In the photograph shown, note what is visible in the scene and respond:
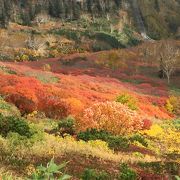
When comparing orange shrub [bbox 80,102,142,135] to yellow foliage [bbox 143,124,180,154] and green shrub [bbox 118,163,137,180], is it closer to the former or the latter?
yellow foliage [bbox 143,124,180,154]

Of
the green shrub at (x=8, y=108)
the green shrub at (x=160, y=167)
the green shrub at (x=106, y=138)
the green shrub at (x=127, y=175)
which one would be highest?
the green shrub at (x=127, y=175)

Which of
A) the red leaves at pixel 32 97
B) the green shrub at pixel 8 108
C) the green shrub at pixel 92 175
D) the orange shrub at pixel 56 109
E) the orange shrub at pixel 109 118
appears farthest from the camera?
the orange shrub at pixel 56 109

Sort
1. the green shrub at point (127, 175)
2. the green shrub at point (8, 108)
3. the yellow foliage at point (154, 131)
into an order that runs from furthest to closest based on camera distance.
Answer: the yellow foliage at point (154, 131) → the green shrub at point (8, 108) → the green shrub at point (127, 175)

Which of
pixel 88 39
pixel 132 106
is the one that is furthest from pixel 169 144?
pixel 88 39

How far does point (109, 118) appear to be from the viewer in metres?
24.5

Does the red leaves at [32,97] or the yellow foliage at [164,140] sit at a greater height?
the red leaves at [32,97]

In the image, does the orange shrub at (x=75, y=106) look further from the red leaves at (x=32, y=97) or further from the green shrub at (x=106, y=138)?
the green shrub at (x=106, y=138)

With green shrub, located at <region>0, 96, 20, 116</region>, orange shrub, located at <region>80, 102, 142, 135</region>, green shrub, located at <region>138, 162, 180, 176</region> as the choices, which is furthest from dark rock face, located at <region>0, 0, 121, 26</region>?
green shrub, located at <region>138, 162, 180, 176</region>

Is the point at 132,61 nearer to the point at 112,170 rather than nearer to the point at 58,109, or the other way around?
the point at 58,109

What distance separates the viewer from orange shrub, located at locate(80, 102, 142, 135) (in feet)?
79.1

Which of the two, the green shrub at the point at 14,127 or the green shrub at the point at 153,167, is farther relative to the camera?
the green shrub at the point at 14,127

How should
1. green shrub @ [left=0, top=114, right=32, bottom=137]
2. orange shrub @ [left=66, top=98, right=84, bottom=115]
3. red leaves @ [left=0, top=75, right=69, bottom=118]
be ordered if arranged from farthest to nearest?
1. orange shrub @ [left=66, top=98, right=84, bottom=115]
2. red leaves @ [left=0, top=75, right=69, bottom=118]
3. green shrub @ [left=0, top=114, right=32, bottom=137]

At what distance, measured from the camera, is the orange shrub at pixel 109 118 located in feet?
79.1

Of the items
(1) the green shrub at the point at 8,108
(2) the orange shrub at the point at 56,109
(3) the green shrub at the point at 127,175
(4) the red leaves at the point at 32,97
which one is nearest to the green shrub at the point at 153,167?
(3) the green shrub at the point at 127,175
